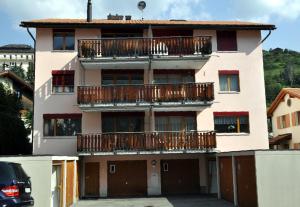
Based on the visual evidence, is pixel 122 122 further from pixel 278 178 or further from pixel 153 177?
pixel 278 178

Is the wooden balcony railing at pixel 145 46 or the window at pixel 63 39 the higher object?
the window at pixel 63 39

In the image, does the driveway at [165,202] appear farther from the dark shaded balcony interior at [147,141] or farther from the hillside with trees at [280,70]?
the hillside with trees at [280,70]

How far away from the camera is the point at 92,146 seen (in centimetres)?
2458

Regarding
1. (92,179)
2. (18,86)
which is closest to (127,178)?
(92,179)

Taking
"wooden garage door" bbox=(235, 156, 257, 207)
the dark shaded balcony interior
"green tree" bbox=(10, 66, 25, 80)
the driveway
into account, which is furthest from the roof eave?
"green tree" bbox=(10, 66, 25, 80)

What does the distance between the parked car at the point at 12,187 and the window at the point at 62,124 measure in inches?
578

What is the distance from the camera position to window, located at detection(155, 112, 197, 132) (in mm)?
27281

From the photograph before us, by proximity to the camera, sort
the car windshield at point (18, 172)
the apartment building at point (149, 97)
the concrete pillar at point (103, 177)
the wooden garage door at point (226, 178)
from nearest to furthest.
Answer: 1. the car windshield at point (18, 172)
2. the wooden garage door at point (226, 178)
3. the apartment building at point (149, 97)
4. the concrete pillar at point (103, 177)

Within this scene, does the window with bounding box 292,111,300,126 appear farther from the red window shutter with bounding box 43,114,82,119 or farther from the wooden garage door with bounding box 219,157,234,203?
the red window shutter with bounding box 43,114,82,119

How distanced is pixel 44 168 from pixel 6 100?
16917mm

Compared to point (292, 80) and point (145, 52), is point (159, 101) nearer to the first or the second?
point (145, 52)

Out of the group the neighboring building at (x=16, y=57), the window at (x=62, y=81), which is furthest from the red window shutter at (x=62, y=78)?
the neighboring building at (x=16, y=57)

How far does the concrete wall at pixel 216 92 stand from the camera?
87.8 feet

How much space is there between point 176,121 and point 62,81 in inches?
332
